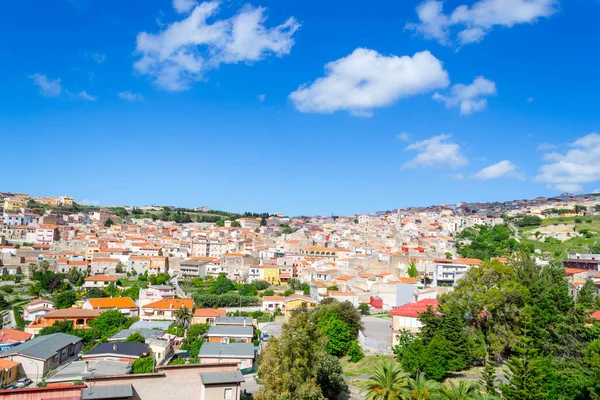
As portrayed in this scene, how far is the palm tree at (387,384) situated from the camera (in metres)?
14.4

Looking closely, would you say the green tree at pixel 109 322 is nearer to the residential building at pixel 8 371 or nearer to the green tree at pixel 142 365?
the residential building at pixel 8 371

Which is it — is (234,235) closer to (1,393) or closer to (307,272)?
(307,272)

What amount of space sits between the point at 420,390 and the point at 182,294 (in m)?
38.3

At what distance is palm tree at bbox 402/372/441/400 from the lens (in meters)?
13.8

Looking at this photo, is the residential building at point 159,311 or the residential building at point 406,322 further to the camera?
the residential building at point 159,311

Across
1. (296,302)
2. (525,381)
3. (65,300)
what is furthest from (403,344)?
(65,300)

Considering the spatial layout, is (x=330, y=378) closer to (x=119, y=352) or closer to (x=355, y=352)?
(x=355, y=352)

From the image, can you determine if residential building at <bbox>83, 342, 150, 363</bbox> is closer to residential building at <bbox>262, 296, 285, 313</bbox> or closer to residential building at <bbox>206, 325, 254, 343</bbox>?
residential building at <bbox>206, 325, 254, 343</bbox>

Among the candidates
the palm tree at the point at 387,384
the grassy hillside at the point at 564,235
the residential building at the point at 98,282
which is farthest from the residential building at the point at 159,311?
the grassy hillside at the point at 564,235

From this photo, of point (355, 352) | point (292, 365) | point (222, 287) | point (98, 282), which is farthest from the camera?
point (98, 282)

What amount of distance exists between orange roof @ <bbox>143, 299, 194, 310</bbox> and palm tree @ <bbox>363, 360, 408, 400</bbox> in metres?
27.8

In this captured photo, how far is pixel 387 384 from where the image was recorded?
47.4ft

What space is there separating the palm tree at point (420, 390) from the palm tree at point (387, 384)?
180 millimetres

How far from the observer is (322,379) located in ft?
61.6
